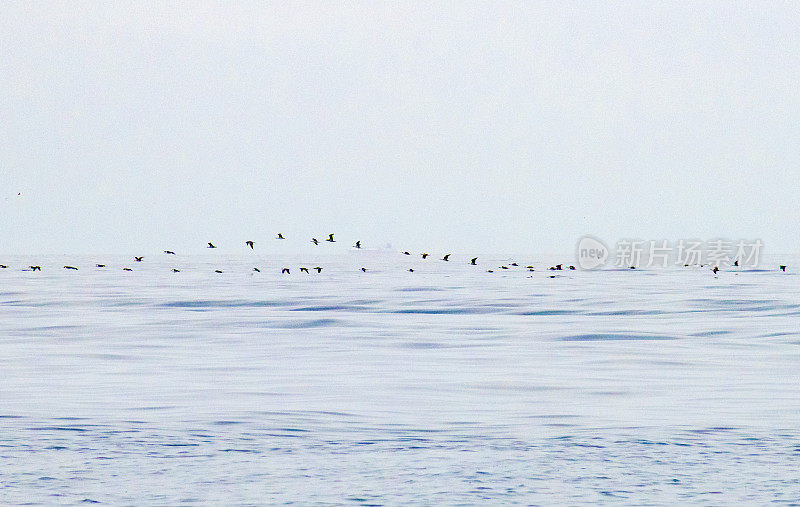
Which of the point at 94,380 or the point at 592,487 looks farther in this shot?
the point at 94,380

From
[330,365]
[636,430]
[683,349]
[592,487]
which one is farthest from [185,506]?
[683,349]

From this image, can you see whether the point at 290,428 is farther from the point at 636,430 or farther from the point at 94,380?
the point at 94,380

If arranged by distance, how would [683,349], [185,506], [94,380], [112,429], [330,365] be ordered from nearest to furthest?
[185,506] → [112,429] → [94,380] → [330,365] → [683,349]

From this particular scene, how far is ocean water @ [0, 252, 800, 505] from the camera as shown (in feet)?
34.1

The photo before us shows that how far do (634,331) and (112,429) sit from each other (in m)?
19.8

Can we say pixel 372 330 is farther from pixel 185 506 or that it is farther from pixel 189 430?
pixel 185 506

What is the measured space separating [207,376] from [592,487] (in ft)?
34.6

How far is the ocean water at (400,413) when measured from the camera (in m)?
10.4

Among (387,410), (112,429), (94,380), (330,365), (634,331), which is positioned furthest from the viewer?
(634,331)

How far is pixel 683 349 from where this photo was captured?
25.1 metres

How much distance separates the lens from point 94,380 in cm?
1877

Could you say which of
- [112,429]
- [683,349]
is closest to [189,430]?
[112,429]

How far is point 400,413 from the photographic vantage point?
49.2 ft

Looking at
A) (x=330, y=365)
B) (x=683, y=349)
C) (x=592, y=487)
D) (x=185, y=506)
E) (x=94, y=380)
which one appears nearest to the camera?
(x=185, y=506)
